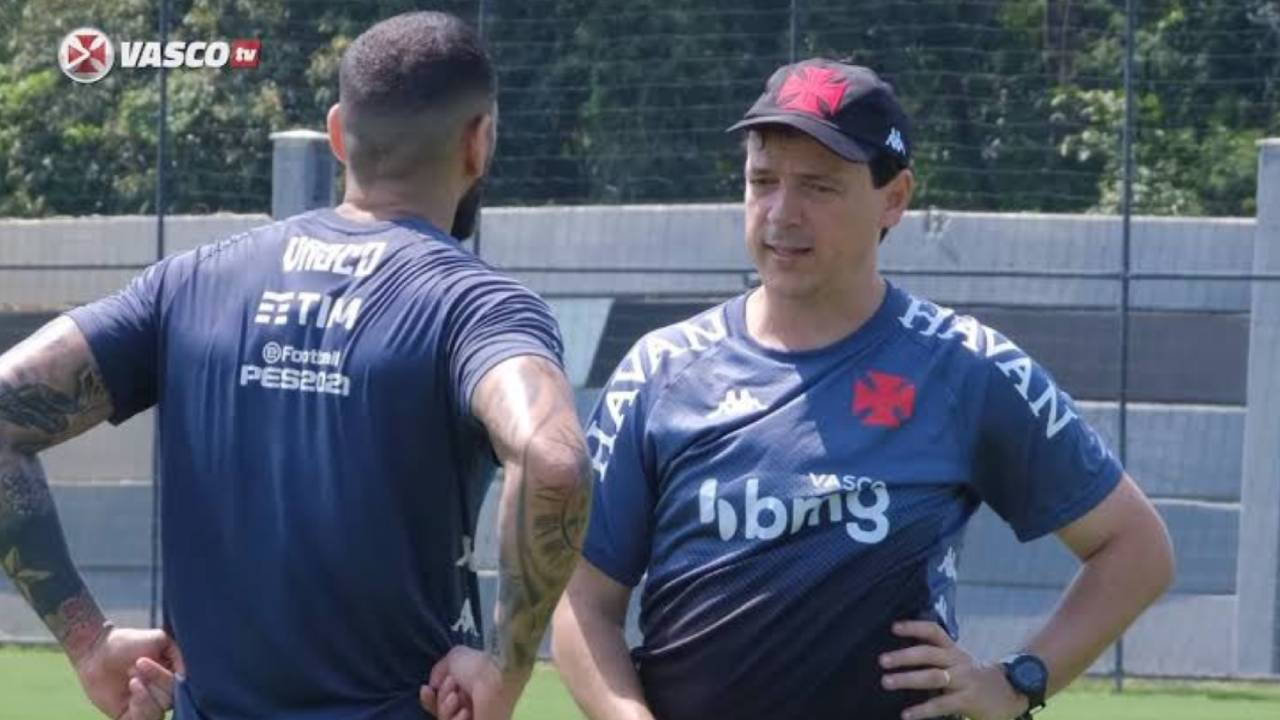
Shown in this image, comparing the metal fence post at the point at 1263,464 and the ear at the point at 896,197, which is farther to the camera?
the metal fence post at the point at 1263,464

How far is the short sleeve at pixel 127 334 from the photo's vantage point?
11.9 feet

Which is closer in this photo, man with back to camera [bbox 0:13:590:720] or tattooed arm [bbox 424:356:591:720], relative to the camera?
tattooed arm [bbox 424:356:591:720]

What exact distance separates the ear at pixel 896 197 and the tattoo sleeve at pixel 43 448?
1.18 m

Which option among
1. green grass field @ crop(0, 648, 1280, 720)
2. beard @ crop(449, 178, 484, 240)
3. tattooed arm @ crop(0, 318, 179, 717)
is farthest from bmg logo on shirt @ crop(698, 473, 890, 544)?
green grass field @ crop(0, 648, 1280, 720)

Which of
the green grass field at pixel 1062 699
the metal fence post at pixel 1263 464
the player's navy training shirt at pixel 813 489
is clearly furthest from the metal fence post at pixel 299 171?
the player's navy training shirt at pixel 813 489

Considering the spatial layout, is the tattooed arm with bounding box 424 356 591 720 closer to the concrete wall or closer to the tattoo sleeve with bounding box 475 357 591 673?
the tattoo sleeve with bounding box 475 357 591 673

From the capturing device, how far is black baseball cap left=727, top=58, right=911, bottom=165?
3.66 metres

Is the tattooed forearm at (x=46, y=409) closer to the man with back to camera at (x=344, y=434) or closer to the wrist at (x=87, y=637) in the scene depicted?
the man with back to camera at (x=344, y=434)

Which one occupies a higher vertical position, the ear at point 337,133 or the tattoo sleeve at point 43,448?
the ear at point 337,133

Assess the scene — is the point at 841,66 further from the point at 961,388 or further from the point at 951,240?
the point at 951,240

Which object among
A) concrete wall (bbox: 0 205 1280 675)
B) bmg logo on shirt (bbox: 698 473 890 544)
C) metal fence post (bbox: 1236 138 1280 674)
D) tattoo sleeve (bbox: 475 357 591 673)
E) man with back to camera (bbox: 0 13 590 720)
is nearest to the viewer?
tattoo sleeve (bbox: 475 357 591 673)

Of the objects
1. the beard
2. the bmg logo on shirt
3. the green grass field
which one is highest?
the beard

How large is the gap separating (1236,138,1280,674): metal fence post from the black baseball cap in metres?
11.6

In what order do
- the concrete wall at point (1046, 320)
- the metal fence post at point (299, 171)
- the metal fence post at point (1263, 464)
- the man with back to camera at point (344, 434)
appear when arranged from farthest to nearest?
the concrete wall at point (1046, 320)
the metal fence post at point (299, 171)
the metal fence post at point (1263, 464)
the man with back to camera at point (344, 434)
